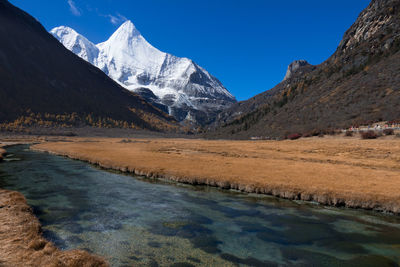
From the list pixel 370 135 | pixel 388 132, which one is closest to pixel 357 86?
pixel 370 135

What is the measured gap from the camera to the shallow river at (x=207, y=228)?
501 inches

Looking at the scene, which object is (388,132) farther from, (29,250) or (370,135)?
(29,250)

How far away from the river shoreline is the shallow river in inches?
43.0

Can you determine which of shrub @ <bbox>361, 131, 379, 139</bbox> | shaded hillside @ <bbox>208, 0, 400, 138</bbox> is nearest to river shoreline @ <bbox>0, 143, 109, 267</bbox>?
shrub @ <bbox>361, 131, 379, 139</bbox>

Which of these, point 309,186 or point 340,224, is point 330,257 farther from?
point 309,186

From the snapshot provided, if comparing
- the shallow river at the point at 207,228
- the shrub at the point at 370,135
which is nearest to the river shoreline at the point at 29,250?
the shallow river at the point at 207,228

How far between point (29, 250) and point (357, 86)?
121307mm

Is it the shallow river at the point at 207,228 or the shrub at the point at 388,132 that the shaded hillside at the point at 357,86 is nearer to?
the shrub at the point at 388,132

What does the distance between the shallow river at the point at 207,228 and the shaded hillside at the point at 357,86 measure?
238 feet

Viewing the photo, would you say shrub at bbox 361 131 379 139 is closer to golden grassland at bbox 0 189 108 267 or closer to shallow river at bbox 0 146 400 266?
shallow river at bbox 0 146 400 266

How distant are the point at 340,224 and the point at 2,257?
19218 millimetres

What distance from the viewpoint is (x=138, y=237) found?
1472cm

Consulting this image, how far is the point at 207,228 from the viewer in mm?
16828

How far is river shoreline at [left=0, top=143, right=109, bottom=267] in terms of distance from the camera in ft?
33.7
